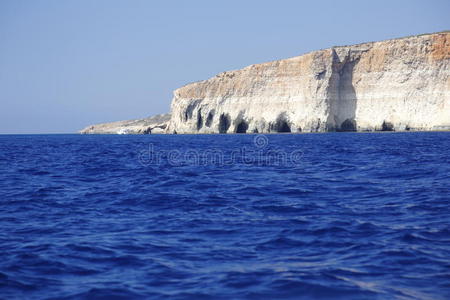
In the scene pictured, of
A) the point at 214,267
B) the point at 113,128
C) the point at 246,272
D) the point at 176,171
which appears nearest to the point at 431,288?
the point at 246,272

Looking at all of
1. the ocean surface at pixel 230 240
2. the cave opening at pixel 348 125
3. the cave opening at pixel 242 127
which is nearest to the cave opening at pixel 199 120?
the cave opening at pixel 242 127

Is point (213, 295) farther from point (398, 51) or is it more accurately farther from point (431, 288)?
point (398, 51)

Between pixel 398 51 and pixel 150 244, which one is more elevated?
pixel 398 51

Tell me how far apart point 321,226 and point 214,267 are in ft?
8.28

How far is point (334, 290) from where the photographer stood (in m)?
4.86

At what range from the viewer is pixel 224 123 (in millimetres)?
80875

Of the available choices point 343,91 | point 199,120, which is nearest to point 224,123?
point 199,120

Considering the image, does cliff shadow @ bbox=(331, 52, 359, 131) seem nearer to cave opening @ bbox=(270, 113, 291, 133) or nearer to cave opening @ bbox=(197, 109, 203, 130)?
cave opening @ bbox=(270, 113, 291, 133)

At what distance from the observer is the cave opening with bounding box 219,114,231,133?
79.9 metres

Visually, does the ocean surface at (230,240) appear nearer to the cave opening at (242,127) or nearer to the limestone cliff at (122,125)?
the cave opening at (242,127)

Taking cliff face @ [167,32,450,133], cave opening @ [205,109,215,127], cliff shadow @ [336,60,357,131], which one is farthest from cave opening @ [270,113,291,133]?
cave opening @ [205,109,215,127]

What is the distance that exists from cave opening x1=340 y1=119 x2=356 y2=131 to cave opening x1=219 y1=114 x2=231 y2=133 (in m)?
20.4

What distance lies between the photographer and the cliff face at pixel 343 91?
57906 millimetres

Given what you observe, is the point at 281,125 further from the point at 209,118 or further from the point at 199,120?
the point at 199,120
